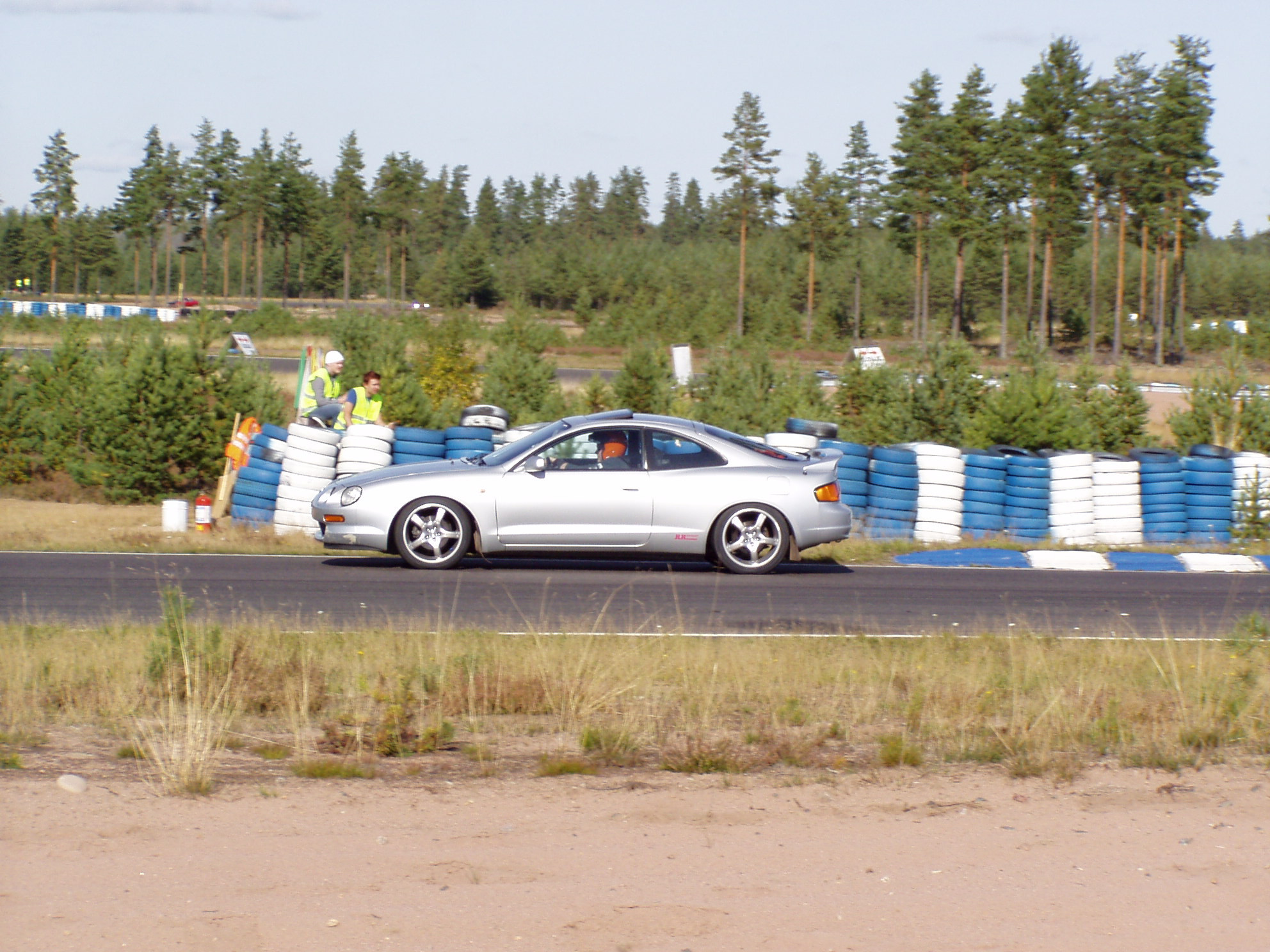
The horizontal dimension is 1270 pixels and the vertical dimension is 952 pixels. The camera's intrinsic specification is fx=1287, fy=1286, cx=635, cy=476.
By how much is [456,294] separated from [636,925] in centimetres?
11940

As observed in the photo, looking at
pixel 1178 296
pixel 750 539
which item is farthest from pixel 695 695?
pixel 1178 296

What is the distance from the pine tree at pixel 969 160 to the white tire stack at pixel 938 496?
59.3 meters

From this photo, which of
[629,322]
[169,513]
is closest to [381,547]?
[169,513]

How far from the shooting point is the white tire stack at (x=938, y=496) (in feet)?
50.9

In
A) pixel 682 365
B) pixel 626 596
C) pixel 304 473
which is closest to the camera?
pixel 626 596

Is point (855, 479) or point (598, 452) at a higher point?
point (598, 452)

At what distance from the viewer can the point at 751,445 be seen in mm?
12617

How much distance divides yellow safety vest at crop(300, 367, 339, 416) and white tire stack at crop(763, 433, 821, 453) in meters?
5.35

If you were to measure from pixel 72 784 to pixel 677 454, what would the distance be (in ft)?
24.6

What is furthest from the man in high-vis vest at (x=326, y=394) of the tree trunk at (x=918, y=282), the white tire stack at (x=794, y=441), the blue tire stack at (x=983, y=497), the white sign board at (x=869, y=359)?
the tree trunk at (x=918, y=282)

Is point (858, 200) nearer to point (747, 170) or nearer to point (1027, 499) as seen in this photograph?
point (747, 170)

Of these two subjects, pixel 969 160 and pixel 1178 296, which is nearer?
pixel 969 160

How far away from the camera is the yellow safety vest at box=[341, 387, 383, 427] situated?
1565 centimetres

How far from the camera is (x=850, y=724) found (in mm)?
6910
